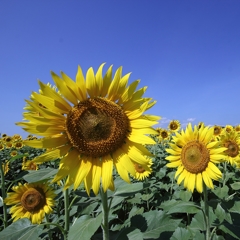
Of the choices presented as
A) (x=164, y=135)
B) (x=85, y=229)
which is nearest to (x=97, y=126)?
(x=85, y=229)

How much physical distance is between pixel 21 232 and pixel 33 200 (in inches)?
70.8

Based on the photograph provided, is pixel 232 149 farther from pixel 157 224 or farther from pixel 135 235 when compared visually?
pixel 135 235

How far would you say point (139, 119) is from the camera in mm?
2072

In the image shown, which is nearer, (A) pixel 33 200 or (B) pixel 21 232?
(B) pixel 21 232

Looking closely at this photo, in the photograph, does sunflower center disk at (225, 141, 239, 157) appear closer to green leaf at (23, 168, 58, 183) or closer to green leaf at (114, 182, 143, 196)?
green leaf at (114, 182, 143, 196)

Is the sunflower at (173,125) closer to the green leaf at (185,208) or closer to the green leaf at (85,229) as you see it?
the green leaf at (185,208)

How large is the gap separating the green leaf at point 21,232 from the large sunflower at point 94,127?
33.9 inches

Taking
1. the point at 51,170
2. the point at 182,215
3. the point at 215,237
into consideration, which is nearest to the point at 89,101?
the point at 51,170

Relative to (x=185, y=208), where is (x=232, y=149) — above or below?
above

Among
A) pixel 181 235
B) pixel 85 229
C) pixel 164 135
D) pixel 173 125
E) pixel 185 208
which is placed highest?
pixel 173 125

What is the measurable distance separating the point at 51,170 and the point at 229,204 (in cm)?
264

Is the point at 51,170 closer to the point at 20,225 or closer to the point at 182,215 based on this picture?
the point at 20,225

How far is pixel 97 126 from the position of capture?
213 centimetres

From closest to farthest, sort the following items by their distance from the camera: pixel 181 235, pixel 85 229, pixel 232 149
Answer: pixel 85 229 → pixel 181 235 → pixel 232 149
